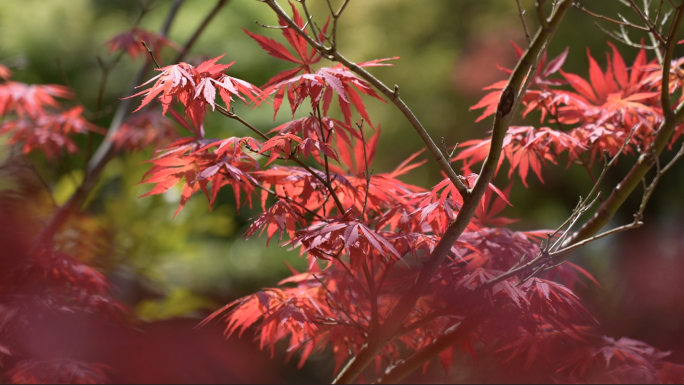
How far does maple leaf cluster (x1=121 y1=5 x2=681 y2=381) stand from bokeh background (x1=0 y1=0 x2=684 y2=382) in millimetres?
529

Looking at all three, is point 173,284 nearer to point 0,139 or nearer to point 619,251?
point 0,139

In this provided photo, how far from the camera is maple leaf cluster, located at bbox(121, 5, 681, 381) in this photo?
0.61 metres

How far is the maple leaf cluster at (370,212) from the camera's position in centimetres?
61

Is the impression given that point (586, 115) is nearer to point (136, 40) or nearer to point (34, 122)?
point (136, 40)

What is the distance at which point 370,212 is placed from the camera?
2.83 feet

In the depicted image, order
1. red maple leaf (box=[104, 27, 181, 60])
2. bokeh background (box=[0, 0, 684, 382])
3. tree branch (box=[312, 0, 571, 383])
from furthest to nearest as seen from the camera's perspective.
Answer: bokeh background (box=[0, 0, 684, 382]), red maple leaf (box=[104, 27, 181, 60]), tree branch (box=[312, 0, 571, 383])

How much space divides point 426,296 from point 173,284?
2739 mm

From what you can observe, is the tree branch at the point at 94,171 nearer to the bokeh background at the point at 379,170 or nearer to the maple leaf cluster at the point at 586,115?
the bokeh background at the point at 379,170

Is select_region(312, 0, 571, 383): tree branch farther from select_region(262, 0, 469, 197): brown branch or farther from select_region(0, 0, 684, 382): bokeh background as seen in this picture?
select_region(0, 0, 684, 382): bokeh background

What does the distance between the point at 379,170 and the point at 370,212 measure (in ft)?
7.71

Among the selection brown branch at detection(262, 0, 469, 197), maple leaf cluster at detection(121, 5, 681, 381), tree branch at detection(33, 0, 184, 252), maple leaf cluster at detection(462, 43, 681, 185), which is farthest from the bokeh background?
brown branch at detection(262, 0, 469, 197)

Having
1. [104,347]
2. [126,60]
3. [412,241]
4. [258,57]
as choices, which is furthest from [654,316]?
[126,60]

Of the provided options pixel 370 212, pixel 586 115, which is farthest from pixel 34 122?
pixel 586 115

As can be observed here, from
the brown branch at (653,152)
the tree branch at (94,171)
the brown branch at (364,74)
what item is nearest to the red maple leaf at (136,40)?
the tree branch at (94,171)
